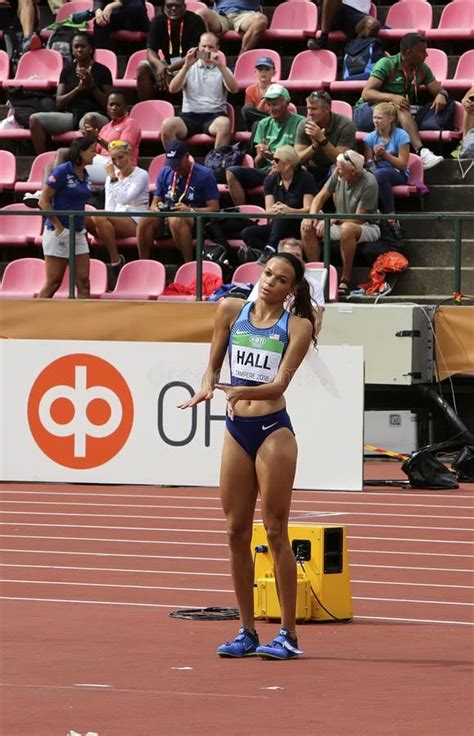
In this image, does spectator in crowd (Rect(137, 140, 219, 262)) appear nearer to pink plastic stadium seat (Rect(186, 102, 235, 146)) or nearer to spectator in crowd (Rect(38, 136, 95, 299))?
spectator in crowd (Rect(38, 136, 95, 299))

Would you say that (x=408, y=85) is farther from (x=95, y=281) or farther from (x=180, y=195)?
(x=95, y=281)

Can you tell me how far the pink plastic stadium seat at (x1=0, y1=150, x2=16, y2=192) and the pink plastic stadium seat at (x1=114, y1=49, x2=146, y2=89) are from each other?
169 cm

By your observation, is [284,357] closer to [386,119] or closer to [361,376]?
[361,376]

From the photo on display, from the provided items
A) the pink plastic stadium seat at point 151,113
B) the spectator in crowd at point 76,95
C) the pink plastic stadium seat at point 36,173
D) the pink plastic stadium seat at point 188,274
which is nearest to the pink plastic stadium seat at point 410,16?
the pink plastic stadium seat at point 151,113

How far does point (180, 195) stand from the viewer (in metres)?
16.5

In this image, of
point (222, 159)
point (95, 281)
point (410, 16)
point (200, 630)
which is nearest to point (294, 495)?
point (95, 281)

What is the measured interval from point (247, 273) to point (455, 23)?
510 cm

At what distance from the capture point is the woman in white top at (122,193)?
1667 cm

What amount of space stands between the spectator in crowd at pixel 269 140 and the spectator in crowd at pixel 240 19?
2227 mm

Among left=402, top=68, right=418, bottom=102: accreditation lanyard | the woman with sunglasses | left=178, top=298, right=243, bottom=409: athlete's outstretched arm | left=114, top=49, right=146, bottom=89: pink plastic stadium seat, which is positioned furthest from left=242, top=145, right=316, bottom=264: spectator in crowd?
the woman with sunglasses

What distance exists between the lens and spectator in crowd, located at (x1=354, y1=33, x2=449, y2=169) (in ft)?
56.4

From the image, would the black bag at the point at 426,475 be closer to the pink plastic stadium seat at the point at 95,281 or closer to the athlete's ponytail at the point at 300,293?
the pink plastic stadium seat at the point at 95,281

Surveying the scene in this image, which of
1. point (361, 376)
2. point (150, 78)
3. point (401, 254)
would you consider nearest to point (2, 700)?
point (361, 376)

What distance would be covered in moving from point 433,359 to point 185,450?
3.16m
